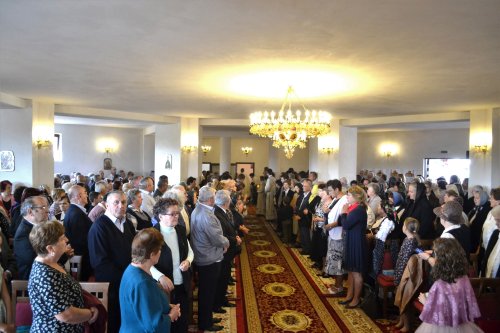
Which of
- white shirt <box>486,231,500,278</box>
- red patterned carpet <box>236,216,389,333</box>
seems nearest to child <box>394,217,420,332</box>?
red patterned carpet <box>236,216,389,333</box>

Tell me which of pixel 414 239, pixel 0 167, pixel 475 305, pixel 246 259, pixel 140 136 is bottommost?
pixel 246 259

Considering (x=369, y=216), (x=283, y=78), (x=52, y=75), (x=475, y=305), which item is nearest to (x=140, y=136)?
(x=52, y=75)

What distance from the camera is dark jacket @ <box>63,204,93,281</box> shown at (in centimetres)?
397

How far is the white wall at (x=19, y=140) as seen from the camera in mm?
9289

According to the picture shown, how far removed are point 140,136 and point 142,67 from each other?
1266 centimetres

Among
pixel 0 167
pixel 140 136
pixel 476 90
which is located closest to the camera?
pixel 476 90

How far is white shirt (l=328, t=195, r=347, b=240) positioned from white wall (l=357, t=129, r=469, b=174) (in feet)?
41.4

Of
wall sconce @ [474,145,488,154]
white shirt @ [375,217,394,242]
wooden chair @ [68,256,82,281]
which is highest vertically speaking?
wall sconce @ [474,145,488,154]

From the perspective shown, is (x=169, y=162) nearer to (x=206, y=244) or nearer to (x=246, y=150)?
(x=206, y=244)

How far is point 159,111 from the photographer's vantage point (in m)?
11.2

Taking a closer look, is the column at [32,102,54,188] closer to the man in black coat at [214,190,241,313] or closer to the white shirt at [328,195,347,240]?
the man in black coat at [214,190,241,313]

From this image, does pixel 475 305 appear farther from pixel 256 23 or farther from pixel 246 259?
pixel 246 259

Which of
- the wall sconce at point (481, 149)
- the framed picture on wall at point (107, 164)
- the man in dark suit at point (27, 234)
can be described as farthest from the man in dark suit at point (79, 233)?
the framed picture on wall at point (107, 164)

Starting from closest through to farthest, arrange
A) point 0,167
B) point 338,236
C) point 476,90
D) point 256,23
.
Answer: point 256,23
point 338,236
point 476,90
point 0,167
